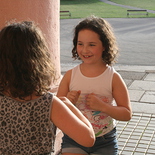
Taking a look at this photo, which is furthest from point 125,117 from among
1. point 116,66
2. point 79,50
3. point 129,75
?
point 116,66

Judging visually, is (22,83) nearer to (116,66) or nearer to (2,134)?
(2,134)

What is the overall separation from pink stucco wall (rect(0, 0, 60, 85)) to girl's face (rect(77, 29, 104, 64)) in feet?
3.43

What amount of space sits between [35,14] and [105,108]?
155 cm

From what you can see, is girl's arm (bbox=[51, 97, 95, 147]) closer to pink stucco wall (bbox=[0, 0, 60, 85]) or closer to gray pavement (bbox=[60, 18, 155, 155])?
pink stucco wall (bbox=[0, 0, 60, 85])

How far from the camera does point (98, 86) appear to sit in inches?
107

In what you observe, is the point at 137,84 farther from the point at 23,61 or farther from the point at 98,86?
the point at 23,61

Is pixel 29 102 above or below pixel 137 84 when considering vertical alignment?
above

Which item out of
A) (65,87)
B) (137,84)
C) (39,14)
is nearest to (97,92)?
(65,87)

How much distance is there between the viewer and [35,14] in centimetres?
375

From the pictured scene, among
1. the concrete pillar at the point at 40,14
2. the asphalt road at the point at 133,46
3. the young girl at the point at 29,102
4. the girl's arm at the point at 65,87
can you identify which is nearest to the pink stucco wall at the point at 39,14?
the concrete pillar at the point at 40,14

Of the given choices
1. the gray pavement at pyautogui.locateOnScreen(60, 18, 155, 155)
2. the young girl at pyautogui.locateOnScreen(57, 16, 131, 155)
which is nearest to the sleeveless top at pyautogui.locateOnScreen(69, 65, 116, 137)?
the young girl at pyautogui.locateOnScreen(57, 16, 131, 155)

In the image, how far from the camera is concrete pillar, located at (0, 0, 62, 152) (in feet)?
11.7

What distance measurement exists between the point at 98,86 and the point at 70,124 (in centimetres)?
93

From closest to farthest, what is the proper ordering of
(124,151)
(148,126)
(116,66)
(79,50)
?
(79,50) → (124,151) → (148,126) → (116,66)
